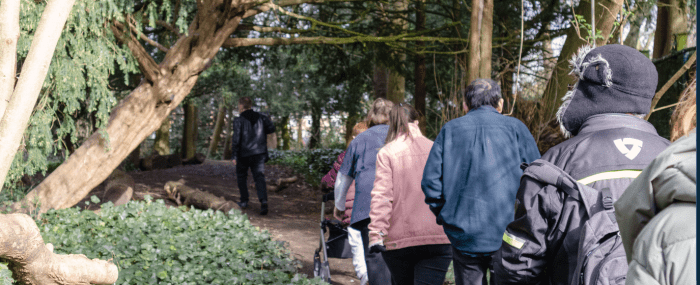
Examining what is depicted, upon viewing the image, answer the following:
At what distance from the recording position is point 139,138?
8031 millimetres

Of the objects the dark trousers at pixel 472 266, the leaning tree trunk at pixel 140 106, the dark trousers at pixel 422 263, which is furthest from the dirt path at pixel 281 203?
the dark trousers at pixel 472 266

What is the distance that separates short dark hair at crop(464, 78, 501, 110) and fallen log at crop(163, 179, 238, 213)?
649 cm

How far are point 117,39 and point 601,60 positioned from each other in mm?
7059

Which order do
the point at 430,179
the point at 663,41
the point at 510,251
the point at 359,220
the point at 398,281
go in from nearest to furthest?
1. the point at 510,251
2. the point at 430,179
3. the point at 398,281
4. the point at 359,220
5. the point at 663,41

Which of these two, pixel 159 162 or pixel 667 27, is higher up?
pixel 667 27

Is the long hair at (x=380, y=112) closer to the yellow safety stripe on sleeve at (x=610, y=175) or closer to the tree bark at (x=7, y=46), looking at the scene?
the tree bark at (x=7, y=46)

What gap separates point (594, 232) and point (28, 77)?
10.3 ft

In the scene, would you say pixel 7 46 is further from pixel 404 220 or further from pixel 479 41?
pixel 479 41

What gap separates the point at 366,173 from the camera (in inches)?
A: 165

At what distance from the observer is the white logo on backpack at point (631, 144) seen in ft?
5.93

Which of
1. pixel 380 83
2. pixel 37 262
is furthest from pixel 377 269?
pixel 380 83

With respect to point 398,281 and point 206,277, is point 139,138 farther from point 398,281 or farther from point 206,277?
point 398,281

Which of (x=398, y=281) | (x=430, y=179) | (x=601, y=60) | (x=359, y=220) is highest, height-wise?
(x=601, y=60)

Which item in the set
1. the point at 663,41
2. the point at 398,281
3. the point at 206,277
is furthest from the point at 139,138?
the point at 663,41
